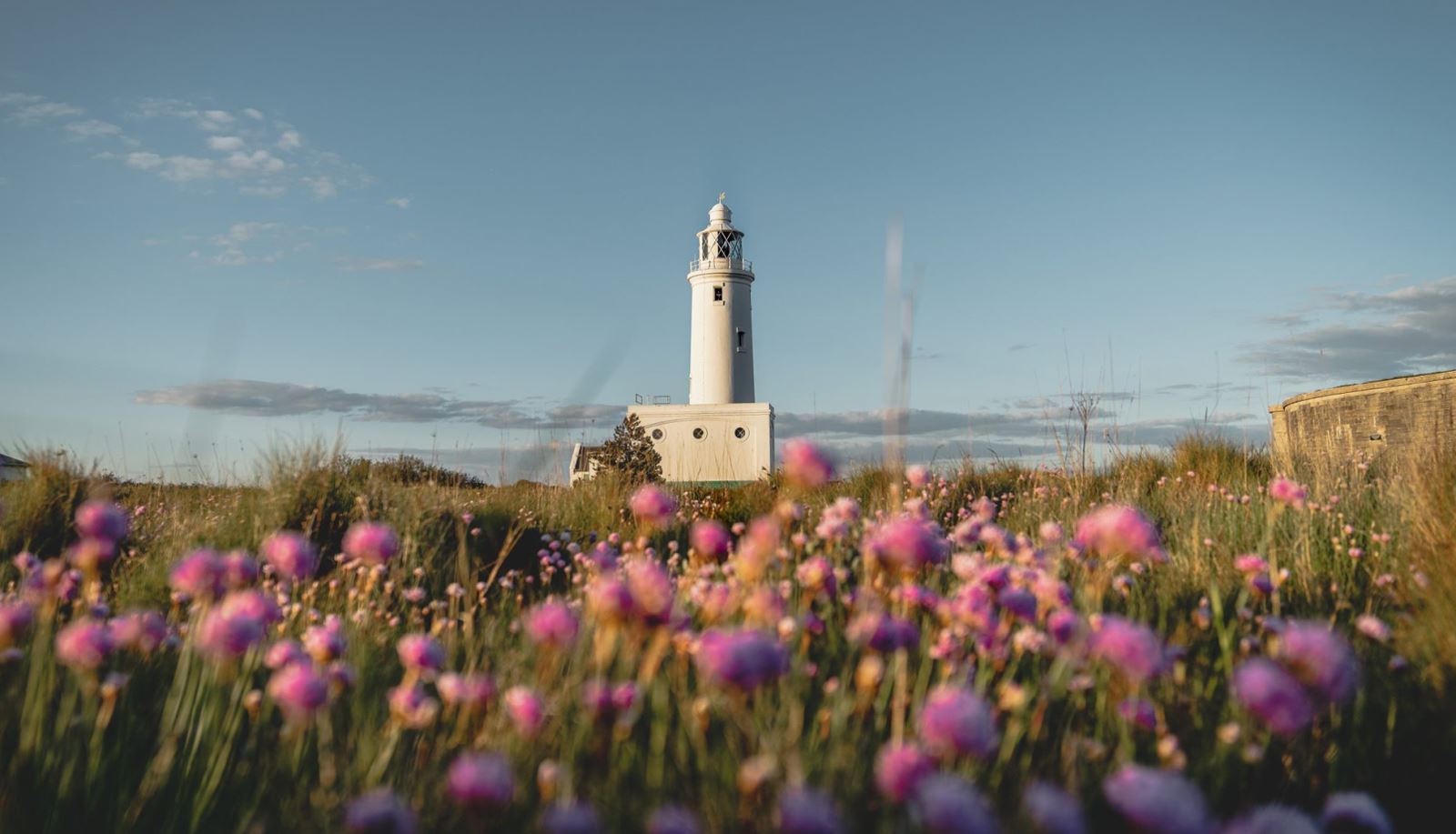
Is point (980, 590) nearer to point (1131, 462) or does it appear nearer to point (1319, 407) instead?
point (1131, 462)

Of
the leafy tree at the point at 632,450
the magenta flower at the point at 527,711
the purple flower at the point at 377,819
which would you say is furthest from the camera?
the leafy tree at the point at 632,450

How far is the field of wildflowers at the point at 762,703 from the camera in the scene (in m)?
1.59

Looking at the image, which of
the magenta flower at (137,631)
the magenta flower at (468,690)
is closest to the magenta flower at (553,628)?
the magenta flower at (468,690)

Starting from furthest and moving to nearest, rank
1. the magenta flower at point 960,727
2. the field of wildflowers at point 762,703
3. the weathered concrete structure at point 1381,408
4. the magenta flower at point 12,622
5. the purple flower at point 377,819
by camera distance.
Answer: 1. the weathered concrete structure at point 1381,408
2. the magenta flower at point 12,622
3. the field of wildflowers at point 762,703
4. the magenta flower at point 960,727
5. the purple flower at point 377,819

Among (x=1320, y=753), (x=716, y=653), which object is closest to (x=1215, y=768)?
(x=1320, y=753)

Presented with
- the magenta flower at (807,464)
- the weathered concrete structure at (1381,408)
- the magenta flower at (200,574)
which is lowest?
the magenta flower at (200,574)

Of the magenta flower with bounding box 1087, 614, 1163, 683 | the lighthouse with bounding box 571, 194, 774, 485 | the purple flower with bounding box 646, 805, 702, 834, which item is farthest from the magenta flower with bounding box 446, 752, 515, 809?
the lighthouse with bounding box 571, 194, 774, 485

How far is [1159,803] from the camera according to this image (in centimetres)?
127

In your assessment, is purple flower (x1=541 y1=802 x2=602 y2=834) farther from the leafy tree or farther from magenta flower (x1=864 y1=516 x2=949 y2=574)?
the leafy tree

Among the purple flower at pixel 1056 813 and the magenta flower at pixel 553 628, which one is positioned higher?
the magenta flower at pixel 553 628

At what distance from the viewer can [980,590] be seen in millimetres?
2336

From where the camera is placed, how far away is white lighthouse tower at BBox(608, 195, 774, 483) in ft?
119

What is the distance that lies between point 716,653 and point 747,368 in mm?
37134

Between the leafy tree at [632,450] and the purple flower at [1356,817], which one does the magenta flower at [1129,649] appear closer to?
the purple flower at [1356,817]
